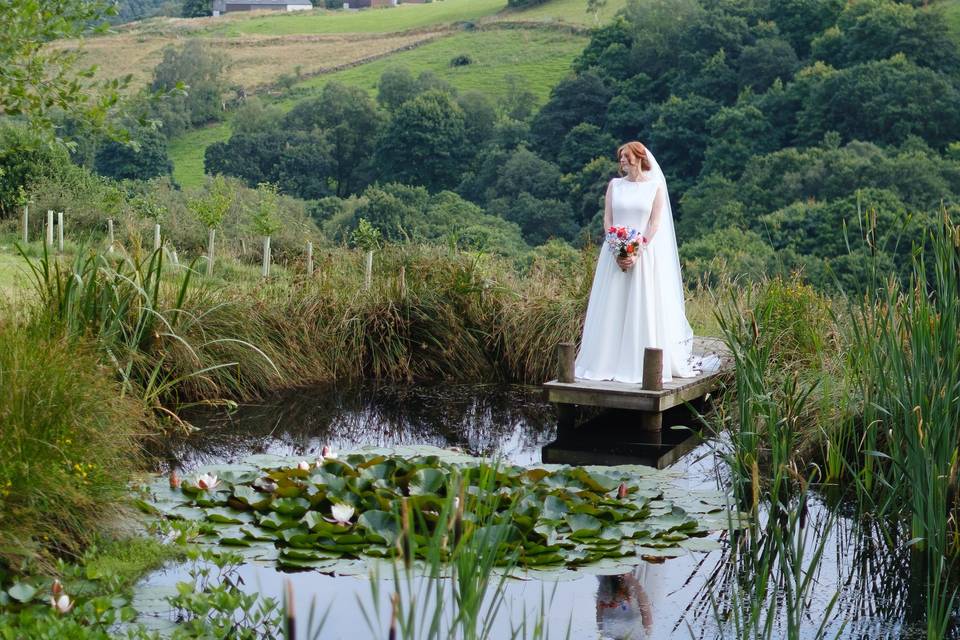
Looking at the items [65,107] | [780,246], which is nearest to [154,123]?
[65,107]

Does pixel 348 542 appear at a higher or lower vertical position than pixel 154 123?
lower

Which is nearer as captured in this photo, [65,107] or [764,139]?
[65,107]

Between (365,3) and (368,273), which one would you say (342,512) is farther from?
(365,3)

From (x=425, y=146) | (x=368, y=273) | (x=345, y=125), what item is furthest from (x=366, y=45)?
(x=368, y=273)

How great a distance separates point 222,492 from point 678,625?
235 cm

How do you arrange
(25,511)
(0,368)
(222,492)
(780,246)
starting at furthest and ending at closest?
(780,246) < (222,492) < (0,368) < (25,511)

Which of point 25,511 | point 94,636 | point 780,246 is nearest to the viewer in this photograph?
point 94,636

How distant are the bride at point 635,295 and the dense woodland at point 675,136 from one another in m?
22.8

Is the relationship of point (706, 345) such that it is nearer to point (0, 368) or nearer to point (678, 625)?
point (678, 625)

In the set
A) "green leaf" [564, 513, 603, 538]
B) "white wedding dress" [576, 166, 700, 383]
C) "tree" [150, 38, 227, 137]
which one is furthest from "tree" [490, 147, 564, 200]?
"green leaf" [564, 513, 603, 538]

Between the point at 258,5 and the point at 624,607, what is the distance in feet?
353

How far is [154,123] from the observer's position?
8.14 m

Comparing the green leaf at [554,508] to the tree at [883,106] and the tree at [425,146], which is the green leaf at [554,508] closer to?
the tree at [883,106]

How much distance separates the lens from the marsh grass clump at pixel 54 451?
4.26m
